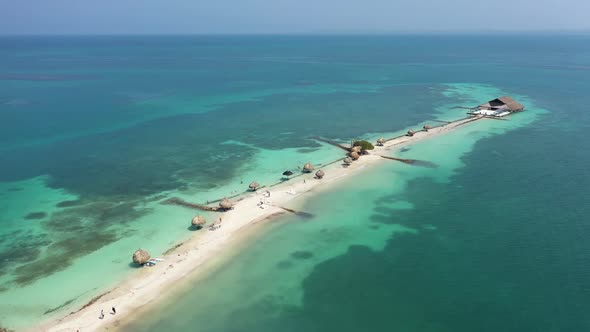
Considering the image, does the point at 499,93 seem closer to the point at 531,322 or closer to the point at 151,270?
the point at 531,322

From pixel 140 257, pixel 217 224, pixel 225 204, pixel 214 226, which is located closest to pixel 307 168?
pixel 225 204

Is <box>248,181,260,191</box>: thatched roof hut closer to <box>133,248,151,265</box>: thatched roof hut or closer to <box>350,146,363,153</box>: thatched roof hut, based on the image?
<box>133,248,151,265</box>: thatched roof hut


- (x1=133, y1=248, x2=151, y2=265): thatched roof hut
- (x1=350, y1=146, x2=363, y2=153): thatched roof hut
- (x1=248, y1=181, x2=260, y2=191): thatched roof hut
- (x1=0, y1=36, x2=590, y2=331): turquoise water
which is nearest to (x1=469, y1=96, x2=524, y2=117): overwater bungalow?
(x1=0, y1=36, x2=590, y2=331): turquoise water

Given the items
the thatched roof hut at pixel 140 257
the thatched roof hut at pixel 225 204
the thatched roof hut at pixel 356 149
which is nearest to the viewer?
the thatched roof hut at pixel 140 257

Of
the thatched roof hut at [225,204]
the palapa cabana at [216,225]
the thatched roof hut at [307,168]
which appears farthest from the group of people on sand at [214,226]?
the thatched roof hut at [307,168]

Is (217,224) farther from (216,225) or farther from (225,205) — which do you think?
(225,205)

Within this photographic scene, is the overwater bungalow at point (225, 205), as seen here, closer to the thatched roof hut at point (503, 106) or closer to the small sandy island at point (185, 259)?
the small sandy island at point (185, 259)

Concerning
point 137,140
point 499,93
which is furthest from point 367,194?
point 499,93
